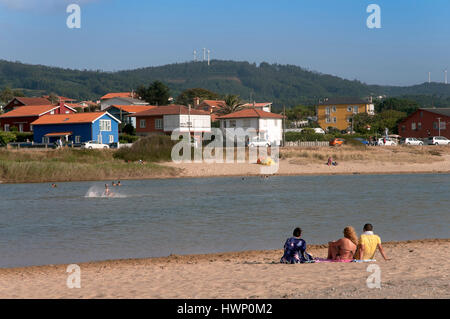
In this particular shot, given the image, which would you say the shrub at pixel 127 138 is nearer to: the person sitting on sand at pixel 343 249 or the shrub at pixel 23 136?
the shrub at pixel 23 136

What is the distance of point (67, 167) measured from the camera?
5356 centimetres

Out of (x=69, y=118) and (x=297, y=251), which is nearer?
(x=297, y=251)

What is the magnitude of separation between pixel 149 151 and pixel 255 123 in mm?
32234

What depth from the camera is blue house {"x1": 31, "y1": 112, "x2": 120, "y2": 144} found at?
79062 mm

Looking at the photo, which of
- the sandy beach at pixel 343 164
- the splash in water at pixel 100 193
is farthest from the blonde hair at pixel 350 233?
the sandy beach at pixel 343 164

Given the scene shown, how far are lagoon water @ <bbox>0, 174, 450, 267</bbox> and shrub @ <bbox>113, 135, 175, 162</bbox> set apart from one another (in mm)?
10661

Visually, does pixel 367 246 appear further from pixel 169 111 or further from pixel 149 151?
pixel 169 111

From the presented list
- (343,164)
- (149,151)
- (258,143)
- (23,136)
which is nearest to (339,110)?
(258,143)

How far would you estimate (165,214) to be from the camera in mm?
29516

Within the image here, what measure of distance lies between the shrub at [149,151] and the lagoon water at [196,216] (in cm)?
1066

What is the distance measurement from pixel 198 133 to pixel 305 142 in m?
19.2

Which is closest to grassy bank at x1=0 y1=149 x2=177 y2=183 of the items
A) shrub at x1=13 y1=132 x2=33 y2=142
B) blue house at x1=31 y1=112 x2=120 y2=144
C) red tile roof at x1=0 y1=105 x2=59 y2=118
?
blue house at x1=31 y1=112 x2=120 y2=144

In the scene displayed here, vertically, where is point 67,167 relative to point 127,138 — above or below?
below
